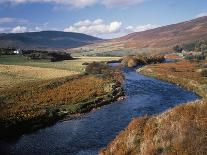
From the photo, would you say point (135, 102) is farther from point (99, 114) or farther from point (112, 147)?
point (112, 147)

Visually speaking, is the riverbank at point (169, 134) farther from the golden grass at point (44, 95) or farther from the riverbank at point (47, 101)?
A: the golden grass at point (44, 95)

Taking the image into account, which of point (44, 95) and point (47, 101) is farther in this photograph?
point (44, 95)

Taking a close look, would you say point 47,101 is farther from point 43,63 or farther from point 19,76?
point 43,63

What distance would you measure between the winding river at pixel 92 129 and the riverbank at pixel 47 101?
208 cm

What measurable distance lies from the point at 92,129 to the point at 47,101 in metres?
16.6

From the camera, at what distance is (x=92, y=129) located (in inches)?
1813

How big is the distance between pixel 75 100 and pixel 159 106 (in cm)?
1323

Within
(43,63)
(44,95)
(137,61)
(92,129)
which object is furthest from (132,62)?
(92,129)

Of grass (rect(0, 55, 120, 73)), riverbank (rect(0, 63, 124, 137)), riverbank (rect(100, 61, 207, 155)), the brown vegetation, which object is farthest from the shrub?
riverbank (rect(100, 61, 207, 155))

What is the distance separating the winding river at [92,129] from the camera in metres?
39.4

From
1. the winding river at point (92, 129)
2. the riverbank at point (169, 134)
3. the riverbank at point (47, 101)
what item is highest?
the riverbank at point (169, 134)

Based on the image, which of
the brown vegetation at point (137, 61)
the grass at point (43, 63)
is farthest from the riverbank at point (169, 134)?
the brown vegetation at point (137, 61)

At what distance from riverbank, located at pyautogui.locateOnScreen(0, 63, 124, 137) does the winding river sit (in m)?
2.08

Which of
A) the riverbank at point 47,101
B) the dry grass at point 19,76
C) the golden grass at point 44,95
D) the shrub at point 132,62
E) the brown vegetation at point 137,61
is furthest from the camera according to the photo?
the brown vegetation at point 137,61
